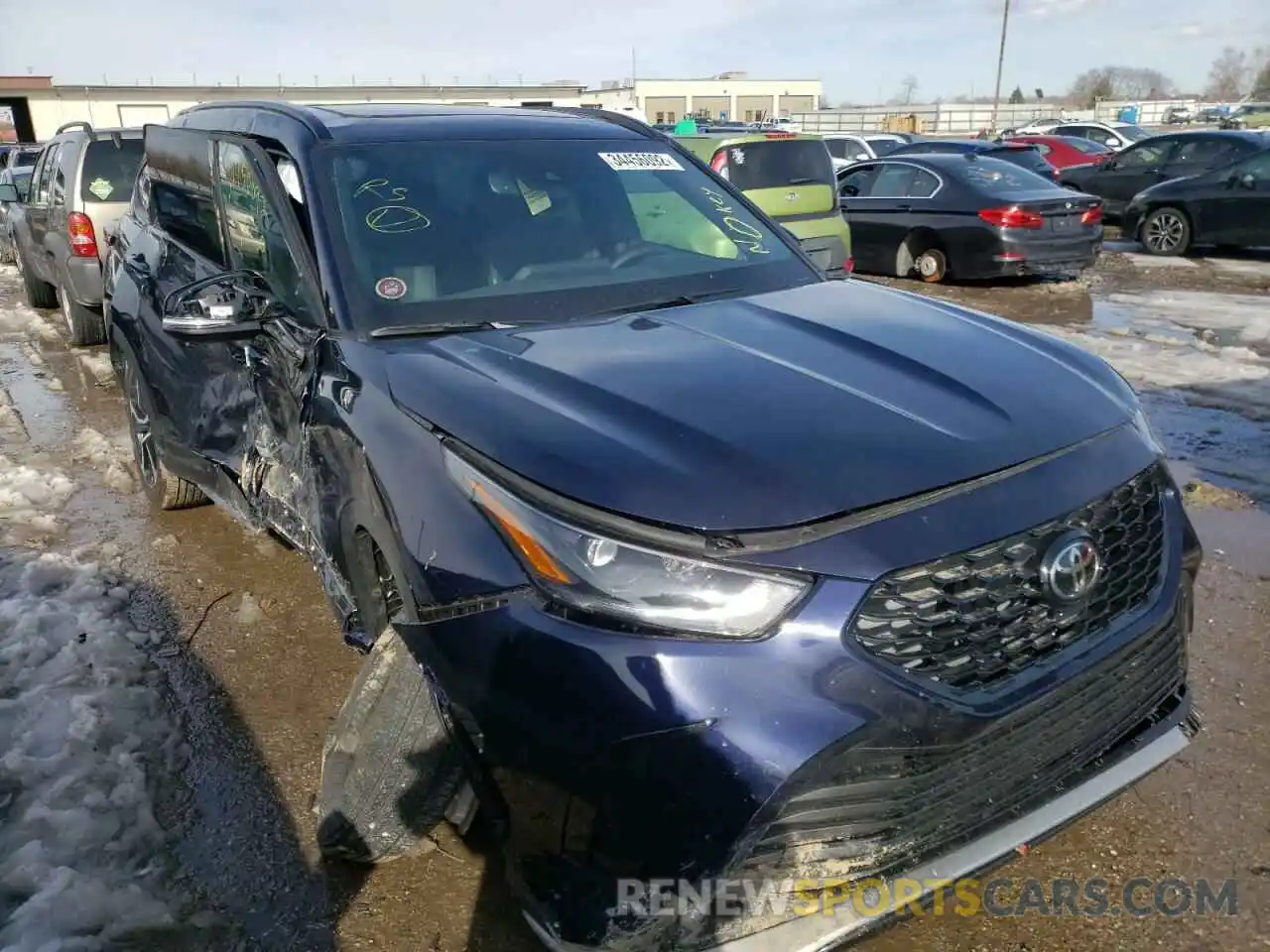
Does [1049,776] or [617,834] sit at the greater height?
[617,834]

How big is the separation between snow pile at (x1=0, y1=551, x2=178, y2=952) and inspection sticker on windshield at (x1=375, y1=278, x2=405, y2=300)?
158 cm

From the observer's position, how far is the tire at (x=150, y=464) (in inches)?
185

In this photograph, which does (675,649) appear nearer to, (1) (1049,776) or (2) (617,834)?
(2) (617,834)

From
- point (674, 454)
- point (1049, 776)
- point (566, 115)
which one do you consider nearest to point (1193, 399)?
point (566, 115)

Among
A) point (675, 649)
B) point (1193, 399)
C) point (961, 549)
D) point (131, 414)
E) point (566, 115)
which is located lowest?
point (1193, 399)

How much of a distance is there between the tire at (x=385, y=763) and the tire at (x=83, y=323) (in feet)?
25.6

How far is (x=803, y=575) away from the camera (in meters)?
1.78

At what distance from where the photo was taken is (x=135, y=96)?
56.2 meters

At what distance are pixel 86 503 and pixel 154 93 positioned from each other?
60.8 m

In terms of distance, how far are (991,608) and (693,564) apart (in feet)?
1.94

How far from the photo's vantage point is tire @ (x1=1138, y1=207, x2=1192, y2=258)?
13.1 meters

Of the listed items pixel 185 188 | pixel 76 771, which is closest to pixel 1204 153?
pixel 185 188

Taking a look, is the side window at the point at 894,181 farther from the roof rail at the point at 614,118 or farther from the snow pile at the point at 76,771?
the snow pile at the point at 76,771

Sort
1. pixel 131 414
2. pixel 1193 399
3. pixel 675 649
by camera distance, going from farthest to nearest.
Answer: pixel 1193 399
pixel 131 414
pixel 675 649
